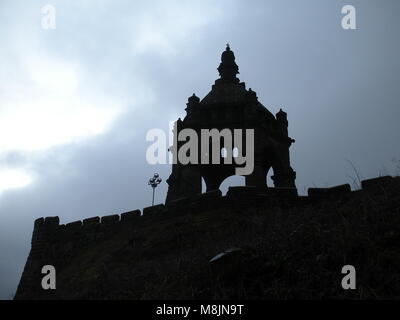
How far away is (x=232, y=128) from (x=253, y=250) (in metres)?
11.5

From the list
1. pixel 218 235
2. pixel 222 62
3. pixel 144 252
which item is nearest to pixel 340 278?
pixel 218 235

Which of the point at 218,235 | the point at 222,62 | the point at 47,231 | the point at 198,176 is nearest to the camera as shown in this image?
the point at 218,235

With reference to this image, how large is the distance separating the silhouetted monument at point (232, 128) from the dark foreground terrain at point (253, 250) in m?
4.52

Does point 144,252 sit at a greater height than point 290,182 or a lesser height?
lesser

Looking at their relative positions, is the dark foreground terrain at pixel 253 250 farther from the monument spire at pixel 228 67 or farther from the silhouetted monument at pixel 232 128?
the monument spire at pixel 228 67

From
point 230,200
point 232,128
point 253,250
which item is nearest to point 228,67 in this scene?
point 232,128

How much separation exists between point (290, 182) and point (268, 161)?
4.59ft

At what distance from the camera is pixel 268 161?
749 inches

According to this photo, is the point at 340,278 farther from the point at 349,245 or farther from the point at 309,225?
the point at 309,225

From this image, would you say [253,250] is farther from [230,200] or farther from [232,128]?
[232,128]

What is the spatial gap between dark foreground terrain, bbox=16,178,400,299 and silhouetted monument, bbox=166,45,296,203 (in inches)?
178
